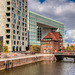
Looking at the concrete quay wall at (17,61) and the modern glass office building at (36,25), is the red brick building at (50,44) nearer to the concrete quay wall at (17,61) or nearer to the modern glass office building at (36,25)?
the concrete quay wall at (17,61)

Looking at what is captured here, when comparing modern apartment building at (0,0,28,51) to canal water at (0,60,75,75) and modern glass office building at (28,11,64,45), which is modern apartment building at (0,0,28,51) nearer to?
modern glass office building at (28,11,64,45)

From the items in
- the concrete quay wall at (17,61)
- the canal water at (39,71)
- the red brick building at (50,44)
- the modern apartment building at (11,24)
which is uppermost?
the modern apartment building at (11,24)

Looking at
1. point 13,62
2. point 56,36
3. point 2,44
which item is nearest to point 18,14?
point 2,44

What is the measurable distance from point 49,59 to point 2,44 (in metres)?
33.9

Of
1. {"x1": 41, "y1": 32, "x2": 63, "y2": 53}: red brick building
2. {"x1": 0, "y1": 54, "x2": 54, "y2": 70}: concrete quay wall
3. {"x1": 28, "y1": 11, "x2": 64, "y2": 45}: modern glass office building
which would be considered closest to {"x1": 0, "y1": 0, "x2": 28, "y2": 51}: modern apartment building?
{"x1": 41, "y1": 32, "x2": 63, "y2": 53}: red brick building

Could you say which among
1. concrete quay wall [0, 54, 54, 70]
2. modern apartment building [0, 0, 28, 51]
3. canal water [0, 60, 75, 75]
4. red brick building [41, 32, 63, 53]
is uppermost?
modern apartment building [0, 0, 28, 51]

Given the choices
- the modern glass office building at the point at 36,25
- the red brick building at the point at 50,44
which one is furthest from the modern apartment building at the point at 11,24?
the modern glass office building at the point at 36,25

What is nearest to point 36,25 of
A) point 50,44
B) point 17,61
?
point 50,44

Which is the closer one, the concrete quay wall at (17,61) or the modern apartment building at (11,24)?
the concrete quay wall at (17,61)

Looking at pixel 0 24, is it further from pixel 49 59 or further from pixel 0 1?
pixel 49 59

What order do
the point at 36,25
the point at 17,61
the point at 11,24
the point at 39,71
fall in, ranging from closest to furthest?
the point at 39,71 < the point at 17,61 < the point at 11,24 < the point at 36,25

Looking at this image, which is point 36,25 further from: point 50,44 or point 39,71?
point 39,71

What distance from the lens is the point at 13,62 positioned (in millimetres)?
62625

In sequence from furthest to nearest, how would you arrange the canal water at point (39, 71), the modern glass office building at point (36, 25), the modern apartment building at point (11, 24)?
the modern glass office building at point (36, 25)
the modern apartment building at point (11, 24)
the canal water at point (39, 71)
